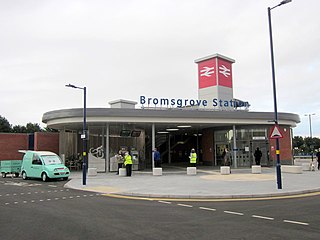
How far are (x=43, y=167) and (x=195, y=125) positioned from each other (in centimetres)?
1477

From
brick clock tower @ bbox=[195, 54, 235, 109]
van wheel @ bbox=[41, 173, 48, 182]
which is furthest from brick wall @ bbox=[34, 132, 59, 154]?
brick clock tower @ bbox=[195, 54, 235, 109]

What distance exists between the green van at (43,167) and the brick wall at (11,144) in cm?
1702

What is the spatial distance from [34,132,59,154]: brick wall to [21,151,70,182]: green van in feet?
43.5

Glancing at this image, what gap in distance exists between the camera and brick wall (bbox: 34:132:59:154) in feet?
119

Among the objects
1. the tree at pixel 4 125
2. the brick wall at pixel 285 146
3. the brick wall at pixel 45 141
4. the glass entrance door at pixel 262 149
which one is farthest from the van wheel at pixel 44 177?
the tree at pixel 4 125

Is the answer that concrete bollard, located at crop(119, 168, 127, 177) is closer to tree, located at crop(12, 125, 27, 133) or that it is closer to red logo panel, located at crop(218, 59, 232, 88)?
red logo panel, located at crop(218, 59, 232, 88)

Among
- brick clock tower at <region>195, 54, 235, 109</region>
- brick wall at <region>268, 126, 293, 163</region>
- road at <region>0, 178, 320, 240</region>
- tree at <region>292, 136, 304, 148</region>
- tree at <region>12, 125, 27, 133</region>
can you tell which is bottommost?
road at <region>0, 178, 320, 240</region>

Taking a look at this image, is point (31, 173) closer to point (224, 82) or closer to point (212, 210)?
point (212, 210)

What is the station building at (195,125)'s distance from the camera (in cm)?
2722

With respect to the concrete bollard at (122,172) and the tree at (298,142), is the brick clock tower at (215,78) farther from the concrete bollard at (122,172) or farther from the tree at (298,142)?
the tree at (298,142)

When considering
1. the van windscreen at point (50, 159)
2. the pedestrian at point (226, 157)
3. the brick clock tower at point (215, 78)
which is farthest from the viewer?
the brick clock tower at point (215, 78)

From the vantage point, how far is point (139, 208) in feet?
35.8

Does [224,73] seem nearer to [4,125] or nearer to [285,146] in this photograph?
[285,146]

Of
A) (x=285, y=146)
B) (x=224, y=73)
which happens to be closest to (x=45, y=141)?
(x=224, y=73)
